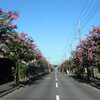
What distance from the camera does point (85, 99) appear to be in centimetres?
1382

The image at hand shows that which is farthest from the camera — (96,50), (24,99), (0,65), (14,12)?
(0,65)

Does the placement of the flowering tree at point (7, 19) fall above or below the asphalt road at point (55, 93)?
above

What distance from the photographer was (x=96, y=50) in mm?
22562

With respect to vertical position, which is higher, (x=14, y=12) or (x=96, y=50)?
(x=14, y=12)

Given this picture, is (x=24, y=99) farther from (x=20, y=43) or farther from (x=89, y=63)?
(x=89, y=63)

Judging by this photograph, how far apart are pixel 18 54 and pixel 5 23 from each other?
10.5m

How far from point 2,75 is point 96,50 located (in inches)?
457

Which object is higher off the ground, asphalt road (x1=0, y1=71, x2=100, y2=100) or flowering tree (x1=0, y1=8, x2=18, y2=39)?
flowering tree (x1=0, y1=8, x2=18, y2=39)

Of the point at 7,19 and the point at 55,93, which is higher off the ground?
the point at 7,19

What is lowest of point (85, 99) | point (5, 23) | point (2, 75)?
point (85, 99)

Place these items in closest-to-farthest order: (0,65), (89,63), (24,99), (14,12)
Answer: (24,99) → (14,12) → (0,65) → (89,63)

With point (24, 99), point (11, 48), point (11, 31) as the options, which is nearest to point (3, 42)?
point (11, 31)

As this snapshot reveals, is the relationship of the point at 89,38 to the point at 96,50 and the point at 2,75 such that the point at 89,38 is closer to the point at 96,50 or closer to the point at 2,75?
the point at 96,50

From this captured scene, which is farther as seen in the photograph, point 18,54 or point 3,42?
point 18,54
